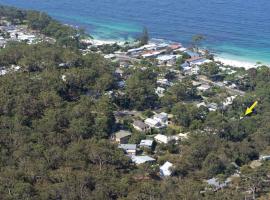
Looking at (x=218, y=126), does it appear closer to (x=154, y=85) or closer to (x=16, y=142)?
(x=154, y=85)

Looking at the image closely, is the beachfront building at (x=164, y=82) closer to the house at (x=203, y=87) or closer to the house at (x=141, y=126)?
the house at (x=203, y=87)

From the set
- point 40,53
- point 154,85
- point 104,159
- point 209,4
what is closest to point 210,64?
point 154,85

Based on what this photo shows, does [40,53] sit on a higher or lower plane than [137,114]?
higher

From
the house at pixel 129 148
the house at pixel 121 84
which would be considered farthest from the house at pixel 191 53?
the house at pixel 129 148

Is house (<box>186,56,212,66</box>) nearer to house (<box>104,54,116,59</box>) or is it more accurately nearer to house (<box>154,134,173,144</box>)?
house (<box>104,54,116,59</box>)

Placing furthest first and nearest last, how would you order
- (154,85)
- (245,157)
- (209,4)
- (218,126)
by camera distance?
1. (209,4)
2. (154,85)
3. (218,126)
4. (245,157)

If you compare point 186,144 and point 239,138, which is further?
point 239,138

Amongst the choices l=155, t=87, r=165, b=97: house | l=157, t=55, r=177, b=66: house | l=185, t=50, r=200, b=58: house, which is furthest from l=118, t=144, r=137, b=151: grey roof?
l=185, t=50, r=200, b=58: house
